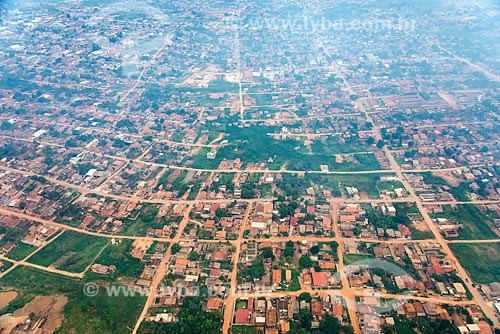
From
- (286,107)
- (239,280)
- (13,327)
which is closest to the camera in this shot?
(13,327)

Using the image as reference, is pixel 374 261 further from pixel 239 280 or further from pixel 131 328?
pixel 131 328

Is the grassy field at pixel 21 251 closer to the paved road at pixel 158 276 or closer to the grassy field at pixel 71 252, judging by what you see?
the grassy field at pixel 71 252

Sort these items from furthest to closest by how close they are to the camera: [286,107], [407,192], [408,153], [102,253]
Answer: [286,107], [408,153], [407,192], [102,253]

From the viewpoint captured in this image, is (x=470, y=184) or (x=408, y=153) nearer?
(x=470, y=184)

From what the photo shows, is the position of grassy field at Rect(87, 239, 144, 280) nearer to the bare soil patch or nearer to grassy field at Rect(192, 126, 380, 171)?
the bare soil patch

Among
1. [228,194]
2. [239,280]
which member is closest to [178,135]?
[228,194]

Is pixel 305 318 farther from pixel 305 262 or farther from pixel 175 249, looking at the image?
Answer: pixel 175 249

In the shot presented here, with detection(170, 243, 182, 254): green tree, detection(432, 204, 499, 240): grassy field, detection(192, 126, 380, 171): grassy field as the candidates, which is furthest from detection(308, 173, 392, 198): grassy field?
detection(170, 243, 182, 254): green tree
